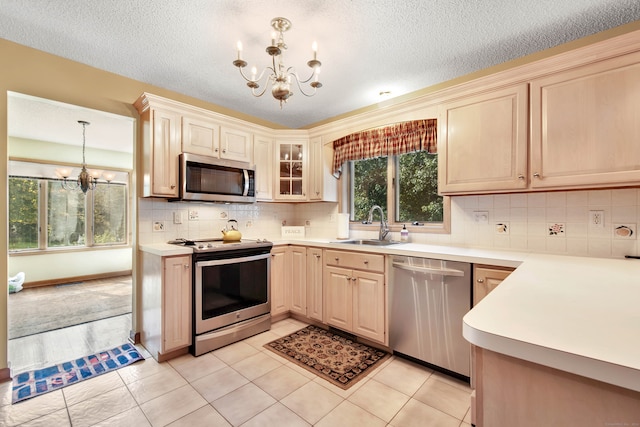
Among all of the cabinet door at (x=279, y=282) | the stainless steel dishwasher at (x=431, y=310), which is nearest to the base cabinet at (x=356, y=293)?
the stainless steel dishwasher at (x=431, y=310)

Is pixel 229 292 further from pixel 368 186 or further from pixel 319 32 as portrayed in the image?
pixel 319 32

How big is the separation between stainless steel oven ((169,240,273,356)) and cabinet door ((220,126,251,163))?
3.23 ft

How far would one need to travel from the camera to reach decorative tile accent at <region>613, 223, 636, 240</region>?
1843 millimetres

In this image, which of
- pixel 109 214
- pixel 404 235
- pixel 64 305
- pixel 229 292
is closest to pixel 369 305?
pixel 404 235

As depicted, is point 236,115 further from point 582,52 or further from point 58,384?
point 582,52

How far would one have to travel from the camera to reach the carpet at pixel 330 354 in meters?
2.13

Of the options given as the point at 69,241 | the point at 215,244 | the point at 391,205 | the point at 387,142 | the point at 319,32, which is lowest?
the point at 69,241

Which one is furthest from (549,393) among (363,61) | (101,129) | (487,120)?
(101,129)

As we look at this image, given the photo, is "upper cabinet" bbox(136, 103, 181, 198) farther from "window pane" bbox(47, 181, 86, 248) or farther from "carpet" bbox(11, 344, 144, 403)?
"window pane" bbox(47, 181, 86, 248)

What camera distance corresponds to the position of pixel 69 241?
5.14 meters

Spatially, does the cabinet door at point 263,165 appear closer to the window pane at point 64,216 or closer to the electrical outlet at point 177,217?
the electrical outlet at point 177,217

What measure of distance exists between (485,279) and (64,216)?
6.54 m

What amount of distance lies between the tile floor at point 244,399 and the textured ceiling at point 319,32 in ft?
8.09

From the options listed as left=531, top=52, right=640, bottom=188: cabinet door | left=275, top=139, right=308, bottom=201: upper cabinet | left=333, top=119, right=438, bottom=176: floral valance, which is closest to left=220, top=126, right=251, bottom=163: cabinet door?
left=275, top=139, right=308, bottom=201: upper cabinet
